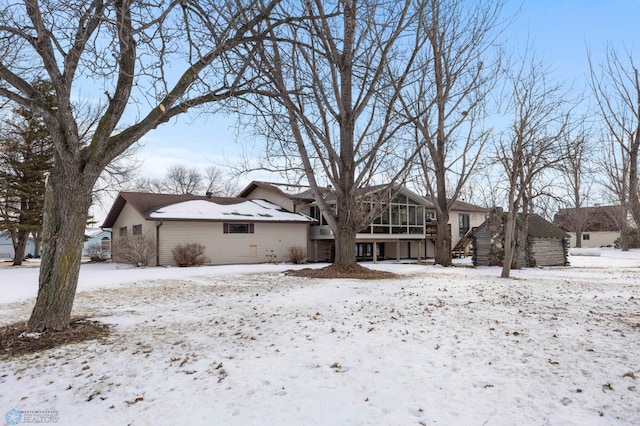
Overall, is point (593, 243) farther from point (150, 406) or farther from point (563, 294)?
point (150, 406)

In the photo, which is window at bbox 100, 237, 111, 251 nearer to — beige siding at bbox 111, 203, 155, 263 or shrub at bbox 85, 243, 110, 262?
shrub at bbox 85, 243, 110, 262

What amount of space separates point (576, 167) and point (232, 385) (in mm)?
13426

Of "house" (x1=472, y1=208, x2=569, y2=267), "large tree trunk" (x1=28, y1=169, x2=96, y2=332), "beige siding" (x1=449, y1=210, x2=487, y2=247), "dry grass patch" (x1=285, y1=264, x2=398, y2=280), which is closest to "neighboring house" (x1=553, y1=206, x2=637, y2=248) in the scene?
"beige siding" (x1=449, y1=210, x2=487, y2=247)

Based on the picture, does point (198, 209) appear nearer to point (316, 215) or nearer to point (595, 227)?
point (316, 215)

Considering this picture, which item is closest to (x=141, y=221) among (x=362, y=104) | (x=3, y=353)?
(x=362, y=104)

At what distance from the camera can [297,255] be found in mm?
24656

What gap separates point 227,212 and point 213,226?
4.53 ft

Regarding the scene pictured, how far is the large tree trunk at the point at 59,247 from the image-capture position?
6.06 m

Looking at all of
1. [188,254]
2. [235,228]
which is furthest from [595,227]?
[188,254]

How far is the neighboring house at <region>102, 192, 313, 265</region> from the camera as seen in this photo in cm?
→ 2189

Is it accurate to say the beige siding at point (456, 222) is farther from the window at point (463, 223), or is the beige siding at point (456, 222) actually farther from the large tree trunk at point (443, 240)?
the large tree trunk at point (443, 240)

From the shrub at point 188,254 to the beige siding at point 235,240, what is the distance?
672mm

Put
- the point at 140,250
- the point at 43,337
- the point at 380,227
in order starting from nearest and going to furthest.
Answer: the point at 43,337, the point at 140,250, the point at 380,227

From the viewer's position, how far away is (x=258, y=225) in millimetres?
24656
